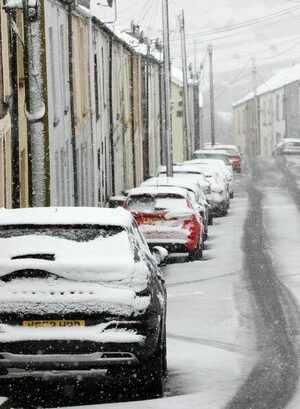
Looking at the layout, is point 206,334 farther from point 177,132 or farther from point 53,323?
point 177,132

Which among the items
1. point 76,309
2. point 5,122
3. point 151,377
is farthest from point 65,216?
point 5,122

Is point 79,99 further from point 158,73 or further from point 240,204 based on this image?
point 158,73

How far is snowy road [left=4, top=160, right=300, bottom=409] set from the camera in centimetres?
1086

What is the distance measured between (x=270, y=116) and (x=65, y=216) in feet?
366

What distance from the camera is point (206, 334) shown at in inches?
591

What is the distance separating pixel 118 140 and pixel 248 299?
101 feet

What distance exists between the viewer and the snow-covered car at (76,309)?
10.1 m

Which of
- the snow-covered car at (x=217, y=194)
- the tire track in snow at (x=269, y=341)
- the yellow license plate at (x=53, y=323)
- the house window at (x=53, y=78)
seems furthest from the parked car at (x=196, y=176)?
the yellow license plate at (x=53, y=323)

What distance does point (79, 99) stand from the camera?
36.9 m

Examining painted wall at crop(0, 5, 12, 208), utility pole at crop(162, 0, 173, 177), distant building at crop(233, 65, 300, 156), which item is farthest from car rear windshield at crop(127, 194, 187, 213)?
distant building at crop(233, 65, 300, 156)

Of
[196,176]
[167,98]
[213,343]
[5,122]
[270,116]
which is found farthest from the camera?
[270,116]

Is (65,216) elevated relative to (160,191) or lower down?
elevated

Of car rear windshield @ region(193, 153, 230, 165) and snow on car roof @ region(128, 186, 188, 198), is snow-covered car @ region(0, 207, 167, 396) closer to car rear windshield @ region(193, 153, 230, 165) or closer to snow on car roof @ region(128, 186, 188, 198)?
snow on car roof @ region(128, 186, 188, 198)

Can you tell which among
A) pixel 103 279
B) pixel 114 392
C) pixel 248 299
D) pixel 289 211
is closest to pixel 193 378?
pixel 114 392
